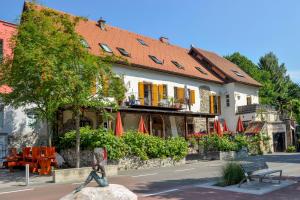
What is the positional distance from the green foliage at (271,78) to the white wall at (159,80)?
1645 cm

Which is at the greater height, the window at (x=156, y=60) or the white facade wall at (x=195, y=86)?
the window at (x=156, y=60)

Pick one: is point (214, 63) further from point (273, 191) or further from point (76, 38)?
point (273, 191)

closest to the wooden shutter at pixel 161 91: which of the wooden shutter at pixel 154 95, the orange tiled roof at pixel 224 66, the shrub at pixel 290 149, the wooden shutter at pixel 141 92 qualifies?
the wooden shutter at pixel 154 95

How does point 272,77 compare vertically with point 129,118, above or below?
above

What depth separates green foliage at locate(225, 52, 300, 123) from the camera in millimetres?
56844

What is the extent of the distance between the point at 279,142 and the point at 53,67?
1053 inches

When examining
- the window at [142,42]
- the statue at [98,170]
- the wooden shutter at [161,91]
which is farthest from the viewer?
the window at [142,42]

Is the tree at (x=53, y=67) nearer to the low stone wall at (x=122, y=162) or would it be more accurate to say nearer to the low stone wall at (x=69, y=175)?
the low stone wall at (x=69, y=175)

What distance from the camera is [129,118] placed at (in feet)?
90.2

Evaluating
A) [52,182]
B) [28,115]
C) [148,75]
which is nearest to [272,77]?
[148,75]

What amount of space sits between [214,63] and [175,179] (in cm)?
2602

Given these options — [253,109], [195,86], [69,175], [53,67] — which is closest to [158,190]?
[69,175]

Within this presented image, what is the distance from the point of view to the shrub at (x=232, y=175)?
12.2 meters

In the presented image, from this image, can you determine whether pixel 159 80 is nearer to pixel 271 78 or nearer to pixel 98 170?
pixel 98 170
